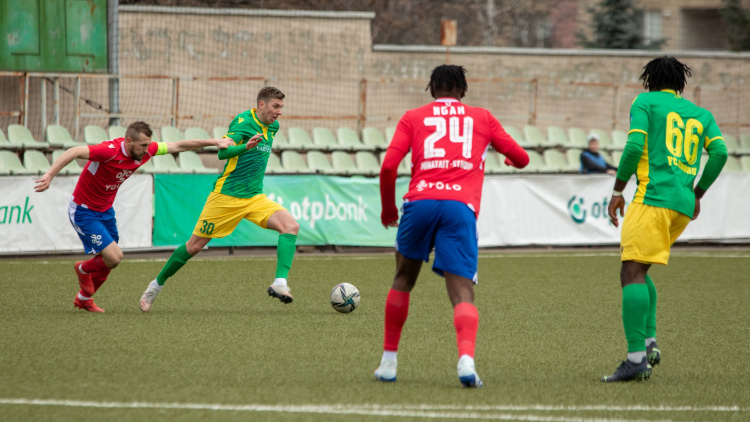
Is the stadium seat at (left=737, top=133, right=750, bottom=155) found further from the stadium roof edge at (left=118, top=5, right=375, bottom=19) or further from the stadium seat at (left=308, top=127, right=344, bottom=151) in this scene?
the stadium seat at (left=308, top=127, right=344, bottom=151)

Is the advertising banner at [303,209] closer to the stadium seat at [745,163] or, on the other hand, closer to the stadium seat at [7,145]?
the stadium seat at [7,145]

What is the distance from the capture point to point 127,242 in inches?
516

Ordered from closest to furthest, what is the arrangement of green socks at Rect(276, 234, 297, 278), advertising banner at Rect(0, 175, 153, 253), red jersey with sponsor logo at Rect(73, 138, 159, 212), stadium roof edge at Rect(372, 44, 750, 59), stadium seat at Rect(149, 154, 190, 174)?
red jersey with sponsor logo at Rect(73, 138, 159, 212)
green socks at Rect(276, 234, 297, 278)
advertising banner at Rect(0, 175, 153, 253)
stadium seat at Rect(149, 154, 190, 174)
stadium roof edge at Rect(372, 44, 750, 59)

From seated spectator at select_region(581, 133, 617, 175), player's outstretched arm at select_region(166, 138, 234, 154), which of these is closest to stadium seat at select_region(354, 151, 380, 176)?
seated spectator at select_region(581, 133, 617, 175)

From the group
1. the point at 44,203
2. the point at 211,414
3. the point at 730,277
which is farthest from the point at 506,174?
the point at 211,414

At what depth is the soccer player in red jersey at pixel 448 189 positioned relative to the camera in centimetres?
508

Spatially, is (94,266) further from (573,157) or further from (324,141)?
(573,157)

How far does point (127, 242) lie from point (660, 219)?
9.23 m

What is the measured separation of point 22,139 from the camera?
15047mm

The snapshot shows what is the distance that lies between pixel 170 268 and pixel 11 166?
6465 millimetres

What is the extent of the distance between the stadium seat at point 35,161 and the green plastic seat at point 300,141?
459cm

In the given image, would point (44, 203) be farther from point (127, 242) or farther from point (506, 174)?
point (506, 174)

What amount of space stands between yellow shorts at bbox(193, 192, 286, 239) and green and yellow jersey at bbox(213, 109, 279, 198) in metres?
0.07

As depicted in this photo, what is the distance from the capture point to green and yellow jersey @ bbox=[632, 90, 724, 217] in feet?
18.2
